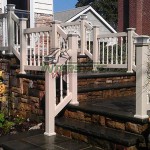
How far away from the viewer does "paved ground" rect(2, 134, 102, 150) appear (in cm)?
423

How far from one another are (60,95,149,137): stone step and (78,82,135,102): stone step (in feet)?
0.36

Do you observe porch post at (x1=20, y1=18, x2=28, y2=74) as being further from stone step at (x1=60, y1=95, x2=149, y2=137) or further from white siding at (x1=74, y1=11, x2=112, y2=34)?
white siding at (x1=74, y1=11, x2=112, y2=34)

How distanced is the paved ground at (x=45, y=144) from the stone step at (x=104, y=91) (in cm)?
104

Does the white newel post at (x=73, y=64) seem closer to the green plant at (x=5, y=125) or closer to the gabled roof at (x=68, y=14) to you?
the green plant at (x=5, y=125)

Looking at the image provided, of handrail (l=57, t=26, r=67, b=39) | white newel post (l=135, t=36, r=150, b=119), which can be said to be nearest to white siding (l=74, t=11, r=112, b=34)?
handrail (l=57, t=26, r=67, b=39)

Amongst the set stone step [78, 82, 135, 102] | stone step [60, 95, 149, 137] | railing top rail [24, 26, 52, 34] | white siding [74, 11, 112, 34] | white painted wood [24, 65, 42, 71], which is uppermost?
white siding [74, 11, 112, 34]

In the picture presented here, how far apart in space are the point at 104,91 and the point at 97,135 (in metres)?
1.69

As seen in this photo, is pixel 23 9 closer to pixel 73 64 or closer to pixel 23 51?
pixel 23 51

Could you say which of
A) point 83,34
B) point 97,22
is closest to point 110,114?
point 83,34

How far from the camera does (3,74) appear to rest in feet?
21.6

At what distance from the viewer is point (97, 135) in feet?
13.9

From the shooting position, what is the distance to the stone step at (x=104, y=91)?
550cm

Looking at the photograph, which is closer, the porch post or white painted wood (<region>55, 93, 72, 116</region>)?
white painted wood (<region>55, 93, 72, 116</region>)

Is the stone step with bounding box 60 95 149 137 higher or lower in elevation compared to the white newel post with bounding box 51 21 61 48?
lower
